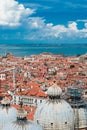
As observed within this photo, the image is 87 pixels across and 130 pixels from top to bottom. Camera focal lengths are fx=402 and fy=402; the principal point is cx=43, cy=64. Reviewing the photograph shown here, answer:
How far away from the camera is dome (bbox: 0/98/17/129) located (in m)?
21.1

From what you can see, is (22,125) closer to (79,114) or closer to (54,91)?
(54,91)

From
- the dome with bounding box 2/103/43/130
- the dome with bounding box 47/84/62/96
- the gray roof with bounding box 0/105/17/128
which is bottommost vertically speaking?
the dome with bounding box 2/103/43/130

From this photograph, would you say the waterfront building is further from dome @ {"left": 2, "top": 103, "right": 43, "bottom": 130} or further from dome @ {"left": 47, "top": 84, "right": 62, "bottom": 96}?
dome @ {"left": 2, "top": 103, "right": 43, "bottom": 130}

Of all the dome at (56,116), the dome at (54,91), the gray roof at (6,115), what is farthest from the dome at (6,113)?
the dome at (54,91)

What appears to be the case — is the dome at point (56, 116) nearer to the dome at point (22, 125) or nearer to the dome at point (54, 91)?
the dome at point (54, 91)

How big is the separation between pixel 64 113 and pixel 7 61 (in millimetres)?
83911

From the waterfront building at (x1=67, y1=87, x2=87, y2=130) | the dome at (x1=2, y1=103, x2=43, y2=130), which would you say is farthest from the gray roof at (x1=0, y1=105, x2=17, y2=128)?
the waterfront building at (x1=67, y1=87, x2=87, y2=130)

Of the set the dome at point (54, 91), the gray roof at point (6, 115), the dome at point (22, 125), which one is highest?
the dome at point (54, 91)

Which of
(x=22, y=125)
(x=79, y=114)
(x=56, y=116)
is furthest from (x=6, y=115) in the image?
(x=79, y=114)

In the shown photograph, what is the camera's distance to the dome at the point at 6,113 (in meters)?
21.1

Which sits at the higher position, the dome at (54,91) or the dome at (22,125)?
the dome at (54,91)

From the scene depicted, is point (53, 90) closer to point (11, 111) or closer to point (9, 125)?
point (11, 111)

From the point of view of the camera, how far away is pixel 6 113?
845 inches

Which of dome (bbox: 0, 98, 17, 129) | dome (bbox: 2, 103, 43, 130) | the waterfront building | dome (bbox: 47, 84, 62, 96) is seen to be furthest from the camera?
the waterfront building
